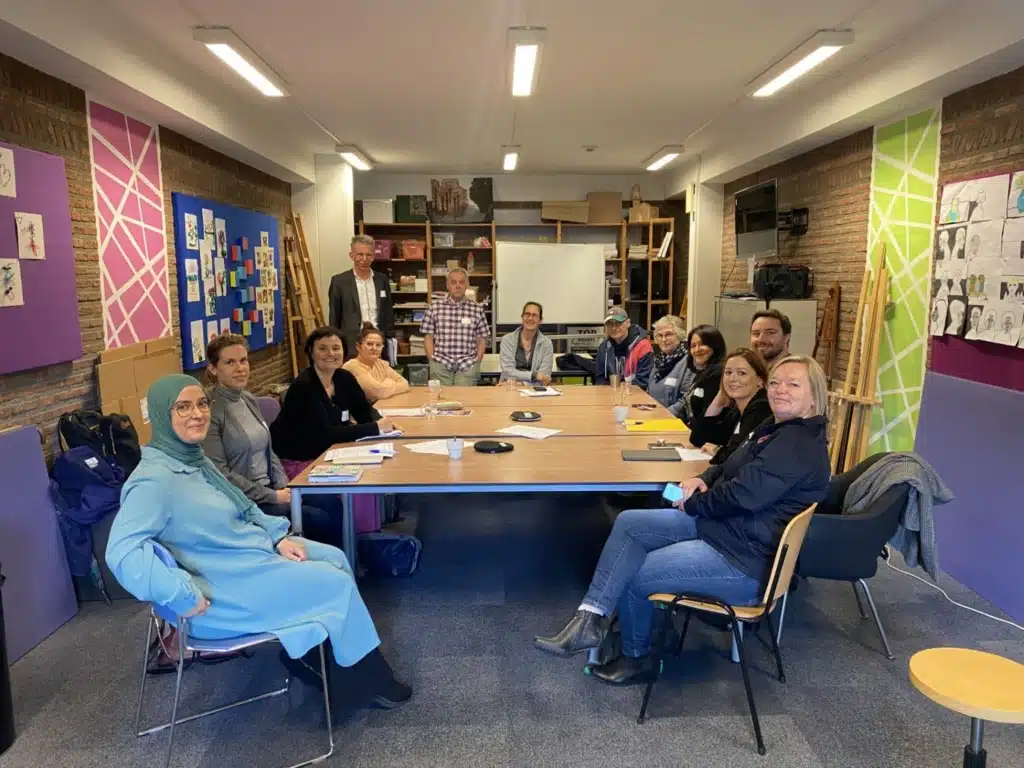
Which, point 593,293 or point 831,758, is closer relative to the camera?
point 831,758

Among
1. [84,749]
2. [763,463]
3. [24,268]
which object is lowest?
[84,749]

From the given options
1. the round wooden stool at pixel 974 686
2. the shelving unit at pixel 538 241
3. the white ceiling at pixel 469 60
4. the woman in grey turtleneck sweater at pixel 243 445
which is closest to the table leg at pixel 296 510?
the woman in grey turtleneck sweater at pixel 243 445

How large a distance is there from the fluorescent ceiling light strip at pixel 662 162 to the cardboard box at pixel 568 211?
1.04 metres

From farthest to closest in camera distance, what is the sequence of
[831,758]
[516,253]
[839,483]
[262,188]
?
1. [516,253]
2. [262,188]
3. [839,483]
4. [831,758]

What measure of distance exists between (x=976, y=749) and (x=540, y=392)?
3.69 m

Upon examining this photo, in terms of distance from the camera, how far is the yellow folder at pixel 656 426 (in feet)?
13.1

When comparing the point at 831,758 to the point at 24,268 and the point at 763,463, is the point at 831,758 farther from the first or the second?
the point at 24,268

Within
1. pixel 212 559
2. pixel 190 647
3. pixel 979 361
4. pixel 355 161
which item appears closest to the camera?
pixel 190 647

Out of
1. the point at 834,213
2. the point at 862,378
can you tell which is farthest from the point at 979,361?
the point at 834,213

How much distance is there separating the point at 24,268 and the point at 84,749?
7.41 feet

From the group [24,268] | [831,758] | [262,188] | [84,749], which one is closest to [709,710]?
[831,758]

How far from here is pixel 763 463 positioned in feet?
8.46

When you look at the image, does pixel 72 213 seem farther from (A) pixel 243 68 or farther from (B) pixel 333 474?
(B) pixel 333 474

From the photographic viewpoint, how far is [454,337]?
20.3 feet
